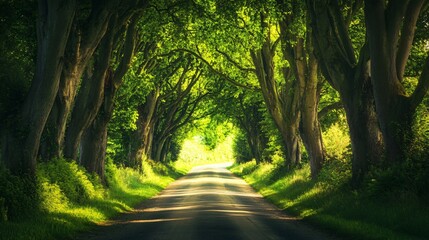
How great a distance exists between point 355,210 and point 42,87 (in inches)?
360

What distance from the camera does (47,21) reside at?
14.9 metres

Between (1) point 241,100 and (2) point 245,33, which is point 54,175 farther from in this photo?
(1) point 241,100

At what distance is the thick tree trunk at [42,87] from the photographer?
1466cm

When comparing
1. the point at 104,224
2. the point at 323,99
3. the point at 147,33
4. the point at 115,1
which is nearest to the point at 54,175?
the point at 104,224

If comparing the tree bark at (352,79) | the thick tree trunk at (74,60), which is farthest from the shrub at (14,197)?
the tree bark at (352,79)

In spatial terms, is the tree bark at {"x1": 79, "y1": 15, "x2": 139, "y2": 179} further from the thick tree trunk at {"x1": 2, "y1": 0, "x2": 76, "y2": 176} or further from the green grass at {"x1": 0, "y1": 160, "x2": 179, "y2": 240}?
the thick tree trunk at {"x1": 2, "y1": 0, "x2": 76, "y2": 176}

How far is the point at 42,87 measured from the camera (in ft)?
48.2

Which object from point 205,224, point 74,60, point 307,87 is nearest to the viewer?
point 205,224

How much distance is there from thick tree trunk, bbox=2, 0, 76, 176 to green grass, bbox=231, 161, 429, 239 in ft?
26.8

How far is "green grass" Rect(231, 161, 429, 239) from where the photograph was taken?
12148 millimetres

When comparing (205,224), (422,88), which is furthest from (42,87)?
Answer: (422,88)

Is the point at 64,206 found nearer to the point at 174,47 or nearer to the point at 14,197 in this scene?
the point at 14,197

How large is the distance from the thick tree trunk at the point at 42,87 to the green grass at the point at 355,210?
26.8 ft

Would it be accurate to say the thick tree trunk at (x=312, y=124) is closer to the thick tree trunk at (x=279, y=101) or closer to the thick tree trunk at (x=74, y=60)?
the thick tree trunk at (x=279, y=101)
